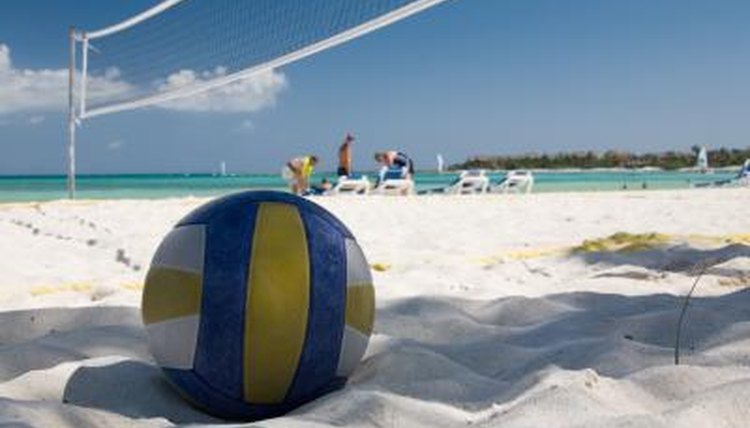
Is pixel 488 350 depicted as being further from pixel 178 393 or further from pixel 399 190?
pixel 399 190

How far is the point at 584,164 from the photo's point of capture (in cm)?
5688

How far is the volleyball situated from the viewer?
1836 mm

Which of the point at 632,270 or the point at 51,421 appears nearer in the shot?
the point at 51,421

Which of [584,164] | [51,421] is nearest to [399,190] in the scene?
[51,421]

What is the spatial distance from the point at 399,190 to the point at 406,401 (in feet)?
41.6

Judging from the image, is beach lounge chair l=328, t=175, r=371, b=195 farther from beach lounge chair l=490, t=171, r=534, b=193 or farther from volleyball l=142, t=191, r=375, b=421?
volleyball l=142, t=191, r=375, b=421

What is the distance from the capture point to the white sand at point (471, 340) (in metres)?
1.74

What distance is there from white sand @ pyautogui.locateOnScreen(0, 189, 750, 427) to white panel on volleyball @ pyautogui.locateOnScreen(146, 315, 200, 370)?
0.12 meters

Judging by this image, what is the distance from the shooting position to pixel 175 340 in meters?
1.91

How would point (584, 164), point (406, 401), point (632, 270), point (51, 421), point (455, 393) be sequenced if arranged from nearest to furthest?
point (51, 421)
point (406, 401)
point (455, 393)
point (632, 270)
point (584, 164)

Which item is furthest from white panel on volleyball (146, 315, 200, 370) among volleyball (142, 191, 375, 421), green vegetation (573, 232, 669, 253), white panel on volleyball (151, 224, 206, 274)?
green vegetation (573, 232, 669, 253)

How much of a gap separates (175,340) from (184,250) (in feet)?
0.70

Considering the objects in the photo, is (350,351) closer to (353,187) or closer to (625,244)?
(625,244)

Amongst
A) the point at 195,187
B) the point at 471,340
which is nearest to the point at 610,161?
the point at 195,187
